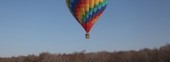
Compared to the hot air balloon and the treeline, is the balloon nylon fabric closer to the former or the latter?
the hot air balloon

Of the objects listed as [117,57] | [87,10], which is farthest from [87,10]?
[117,57]

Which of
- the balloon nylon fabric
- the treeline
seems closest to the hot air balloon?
the balloon nylon fabric

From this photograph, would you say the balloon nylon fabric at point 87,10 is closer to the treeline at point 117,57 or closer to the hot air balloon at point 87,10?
the hot air balloon at point 87,10

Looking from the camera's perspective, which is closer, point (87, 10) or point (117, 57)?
point (117, 57)

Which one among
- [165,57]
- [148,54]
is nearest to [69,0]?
[148,54]

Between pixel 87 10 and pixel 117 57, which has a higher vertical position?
pixel 87 10

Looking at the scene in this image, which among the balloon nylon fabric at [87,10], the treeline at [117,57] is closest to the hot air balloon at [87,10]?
the balloon nylon fabric at [87,10]

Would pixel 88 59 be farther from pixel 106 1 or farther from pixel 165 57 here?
pixel 165 57

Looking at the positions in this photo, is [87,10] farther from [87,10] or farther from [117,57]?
[117,57]
